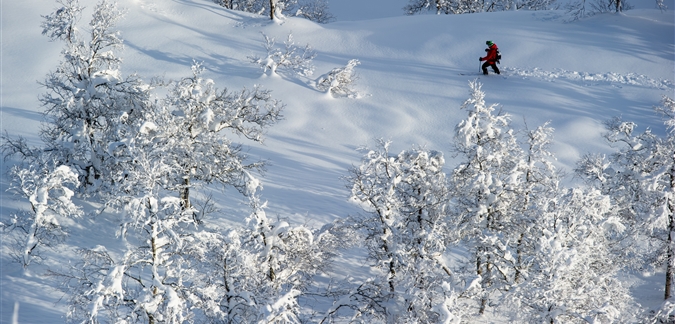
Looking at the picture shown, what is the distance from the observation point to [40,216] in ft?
53.0

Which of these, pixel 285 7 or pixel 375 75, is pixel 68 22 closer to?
pixel 375 75

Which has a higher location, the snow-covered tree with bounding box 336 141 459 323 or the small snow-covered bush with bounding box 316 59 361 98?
the small snow-covered bush with bounding box 316 59 361 98

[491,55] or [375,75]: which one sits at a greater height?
[491,55]

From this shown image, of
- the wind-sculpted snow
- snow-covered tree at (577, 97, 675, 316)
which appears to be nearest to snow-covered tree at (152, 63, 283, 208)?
snow-covered tree at (577, 97, 675, 316)

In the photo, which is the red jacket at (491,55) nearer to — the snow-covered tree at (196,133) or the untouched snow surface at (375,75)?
the untouched snow surface at (375,75)

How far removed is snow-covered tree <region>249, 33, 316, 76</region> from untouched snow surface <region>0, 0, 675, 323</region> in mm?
545

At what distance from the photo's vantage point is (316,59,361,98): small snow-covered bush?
93.6 feet

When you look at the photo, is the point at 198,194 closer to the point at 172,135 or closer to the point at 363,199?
the point at 172,135

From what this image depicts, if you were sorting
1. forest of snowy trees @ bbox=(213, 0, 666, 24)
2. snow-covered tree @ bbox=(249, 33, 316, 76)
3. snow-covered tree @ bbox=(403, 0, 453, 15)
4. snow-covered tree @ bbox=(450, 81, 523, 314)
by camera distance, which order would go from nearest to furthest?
snow-covered tree @ bbox=(450, 81, 523, 314)
snow-covered tree @ bbox=(249, 33, 316, 76)
snow-covered tree @ bbox=(403, 0, 453, 15)
forest of snowy trees @ bbox=(213, 0, 666, 24)

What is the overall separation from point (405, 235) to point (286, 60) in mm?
17724

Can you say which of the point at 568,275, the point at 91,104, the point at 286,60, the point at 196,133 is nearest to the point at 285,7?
the point at 286,60

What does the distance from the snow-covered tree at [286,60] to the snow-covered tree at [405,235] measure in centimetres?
1576

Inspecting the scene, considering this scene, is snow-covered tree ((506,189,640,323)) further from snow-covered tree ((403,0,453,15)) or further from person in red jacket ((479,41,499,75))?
snow-covered tree ((403,0,453,15))

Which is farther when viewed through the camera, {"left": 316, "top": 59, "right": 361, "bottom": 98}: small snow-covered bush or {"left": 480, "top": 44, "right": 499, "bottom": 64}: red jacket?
{"left": 316, "top": 59, "right": 361, "bottom": 98}: small snow-covered bush
